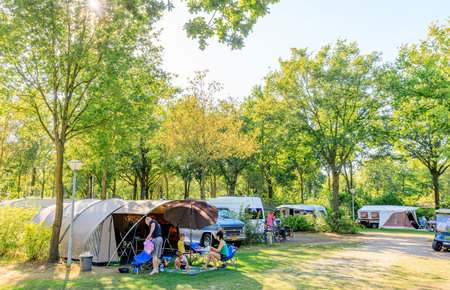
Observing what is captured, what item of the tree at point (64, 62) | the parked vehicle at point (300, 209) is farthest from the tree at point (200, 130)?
the parked vehicle at point (300, 209)

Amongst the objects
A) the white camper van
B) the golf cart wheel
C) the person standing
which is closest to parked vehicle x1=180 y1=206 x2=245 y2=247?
the white camper van

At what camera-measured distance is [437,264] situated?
11.6 m

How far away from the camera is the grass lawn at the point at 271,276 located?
27.6ft

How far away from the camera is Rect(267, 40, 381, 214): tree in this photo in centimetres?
2422

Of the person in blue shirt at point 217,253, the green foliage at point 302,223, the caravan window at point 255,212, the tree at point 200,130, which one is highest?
the tree at point 200,130

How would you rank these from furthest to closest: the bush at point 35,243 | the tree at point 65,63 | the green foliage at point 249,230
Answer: the green foliage at point 249,230 < the bush at point 35,243 < the tree at point 65,63

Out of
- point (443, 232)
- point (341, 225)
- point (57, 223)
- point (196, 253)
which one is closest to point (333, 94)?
point (341, 225)

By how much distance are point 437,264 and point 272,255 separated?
5.82m

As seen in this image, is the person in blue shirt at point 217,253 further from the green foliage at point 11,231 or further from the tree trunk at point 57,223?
the green foliage at point 11,231

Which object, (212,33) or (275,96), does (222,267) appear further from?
(275,96)

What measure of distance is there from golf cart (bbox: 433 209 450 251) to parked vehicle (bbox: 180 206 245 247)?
8872 mm

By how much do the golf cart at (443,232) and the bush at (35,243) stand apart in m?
16.4

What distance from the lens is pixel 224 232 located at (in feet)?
51.8

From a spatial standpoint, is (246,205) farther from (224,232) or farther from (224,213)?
(224,232)
